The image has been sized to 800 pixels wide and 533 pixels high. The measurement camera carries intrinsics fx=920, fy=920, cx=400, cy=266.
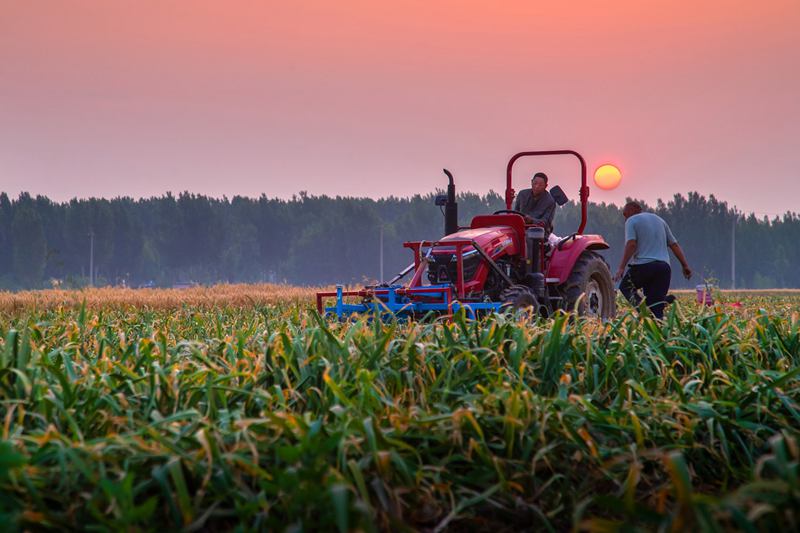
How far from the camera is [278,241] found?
134 meters

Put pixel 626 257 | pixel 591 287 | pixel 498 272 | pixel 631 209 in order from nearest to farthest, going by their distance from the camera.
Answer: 1. pixel 498 272
2. pixel 626 257
3. pixel 631 209
4. pixel 591 287

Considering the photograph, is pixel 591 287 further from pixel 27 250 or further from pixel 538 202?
pixel 27 250

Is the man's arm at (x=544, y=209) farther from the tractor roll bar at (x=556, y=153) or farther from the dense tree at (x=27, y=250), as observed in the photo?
the dense tree at (x=27, y=250)

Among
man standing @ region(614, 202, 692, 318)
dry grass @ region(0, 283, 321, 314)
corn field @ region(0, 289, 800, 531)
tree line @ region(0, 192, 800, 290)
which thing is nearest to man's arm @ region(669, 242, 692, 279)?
man standing @ region(614, 202, 692, 318)

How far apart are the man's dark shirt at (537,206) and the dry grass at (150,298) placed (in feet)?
34.1

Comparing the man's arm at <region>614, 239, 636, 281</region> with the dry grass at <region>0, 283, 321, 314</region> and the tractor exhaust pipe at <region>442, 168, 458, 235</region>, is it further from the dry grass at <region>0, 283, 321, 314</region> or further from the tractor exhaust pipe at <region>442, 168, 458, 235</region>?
the dry grass at <region>0, 283, 321, 314</region>

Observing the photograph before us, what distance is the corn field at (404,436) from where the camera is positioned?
3.20 meters

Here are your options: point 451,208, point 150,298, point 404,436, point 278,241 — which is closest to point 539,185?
point 451,208

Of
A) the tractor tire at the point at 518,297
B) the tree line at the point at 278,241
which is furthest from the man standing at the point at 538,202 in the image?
the tree line at the point at 278,241

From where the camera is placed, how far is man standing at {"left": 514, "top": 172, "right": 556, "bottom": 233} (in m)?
12.1

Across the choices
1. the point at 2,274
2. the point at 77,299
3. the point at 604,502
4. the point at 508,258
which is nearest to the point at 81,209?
the point at 2,274

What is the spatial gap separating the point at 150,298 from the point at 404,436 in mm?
19075

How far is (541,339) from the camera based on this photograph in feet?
17.6

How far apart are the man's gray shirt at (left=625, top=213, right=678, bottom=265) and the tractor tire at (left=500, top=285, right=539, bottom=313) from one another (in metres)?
2.07
